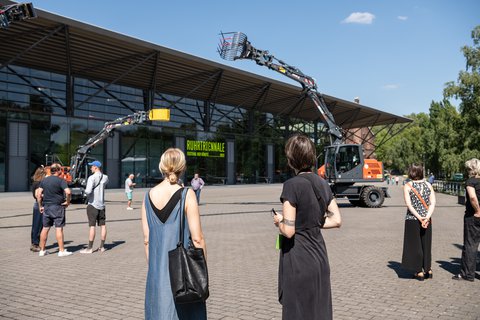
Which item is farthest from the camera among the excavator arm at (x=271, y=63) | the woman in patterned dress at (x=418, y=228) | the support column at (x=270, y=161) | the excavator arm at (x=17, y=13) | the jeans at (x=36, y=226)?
the support column at (x=270, y=161)

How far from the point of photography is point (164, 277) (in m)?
3.08

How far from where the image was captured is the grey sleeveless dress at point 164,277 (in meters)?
3.06

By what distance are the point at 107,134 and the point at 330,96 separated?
29.6 meters

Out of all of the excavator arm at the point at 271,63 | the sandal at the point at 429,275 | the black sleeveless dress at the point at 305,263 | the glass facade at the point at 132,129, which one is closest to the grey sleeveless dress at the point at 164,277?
the black sleeveless dress at the point at 305,263

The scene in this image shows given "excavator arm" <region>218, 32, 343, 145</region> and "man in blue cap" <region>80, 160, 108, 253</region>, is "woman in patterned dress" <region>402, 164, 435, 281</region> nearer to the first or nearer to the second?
"man in blue cap" <region>80, 160, 108, 253</region>

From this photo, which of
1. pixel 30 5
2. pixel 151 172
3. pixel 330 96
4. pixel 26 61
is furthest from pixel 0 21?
pixel 330 96

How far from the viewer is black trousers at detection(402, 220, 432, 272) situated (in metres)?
6.28

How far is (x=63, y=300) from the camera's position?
5.41 m

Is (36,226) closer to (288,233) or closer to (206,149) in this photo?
(288,233)

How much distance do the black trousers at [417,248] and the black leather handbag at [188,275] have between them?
14.3ft

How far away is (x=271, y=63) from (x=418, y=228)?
13659mm

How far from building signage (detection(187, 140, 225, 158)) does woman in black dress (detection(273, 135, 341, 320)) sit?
39.3 metres

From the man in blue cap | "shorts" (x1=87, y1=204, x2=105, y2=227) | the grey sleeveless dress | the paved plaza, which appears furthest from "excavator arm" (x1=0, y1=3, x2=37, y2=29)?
the grey sleeveless dress

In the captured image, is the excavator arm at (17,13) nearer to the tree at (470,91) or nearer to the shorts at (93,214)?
the shorts at (93,214)
